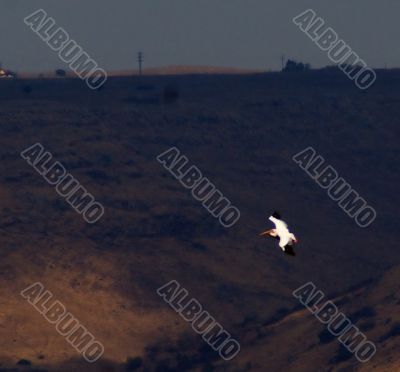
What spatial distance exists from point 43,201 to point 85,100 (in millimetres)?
28086

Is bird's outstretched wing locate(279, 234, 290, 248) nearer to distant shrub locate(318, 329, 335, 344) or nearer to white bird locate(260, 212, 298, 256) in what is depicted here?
white bird locate(260, 212, 298, 256)

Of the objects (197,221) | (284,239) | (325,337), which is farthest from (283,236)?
(197,221)

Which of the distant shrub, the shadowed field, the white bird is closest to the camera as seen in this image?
the white bird

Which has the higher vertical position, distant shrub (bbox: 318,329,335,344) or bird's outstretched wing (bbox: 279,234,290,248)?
distant shrub (bbox: 318,329,335,344)

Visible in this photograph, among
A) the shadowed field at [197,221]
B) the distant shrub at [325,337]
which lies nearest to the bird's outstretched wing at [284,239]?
the shadowed field at [197,221]

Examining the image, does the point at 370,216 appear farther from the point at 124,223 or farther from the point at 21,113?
the point at 21,113

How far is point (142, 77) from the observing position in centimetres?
16700

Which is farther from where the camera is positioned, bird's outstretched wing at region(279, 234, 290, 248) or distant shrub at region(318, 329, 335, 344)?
distant shrub at region(318, 329, 335, 344)

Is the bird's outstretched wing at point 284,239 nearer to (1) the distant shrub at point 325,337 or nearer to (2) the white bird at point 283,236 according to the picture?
(2) the white bird at point 283,236

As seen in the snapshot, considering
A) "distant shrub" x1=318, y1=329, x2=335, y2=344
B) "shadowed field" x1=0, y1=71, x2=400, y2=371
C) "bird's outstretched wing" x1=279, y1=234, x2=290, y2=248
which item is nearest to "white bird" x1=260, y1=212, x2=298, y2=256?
"bird's outstretched wing" x1=279, y1=234, x2=290, y2=248

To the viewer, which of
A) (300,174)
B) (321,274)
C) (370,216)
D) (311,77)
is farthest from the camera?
(311,77)

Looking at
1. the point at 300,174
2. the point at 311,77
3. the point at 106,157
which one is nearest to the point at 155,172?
the point at 106,157

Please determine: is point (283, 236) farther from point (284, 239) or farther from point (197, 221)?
point (197, 221)

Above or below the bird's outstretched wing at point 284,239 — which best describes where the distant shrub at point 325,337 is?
above
